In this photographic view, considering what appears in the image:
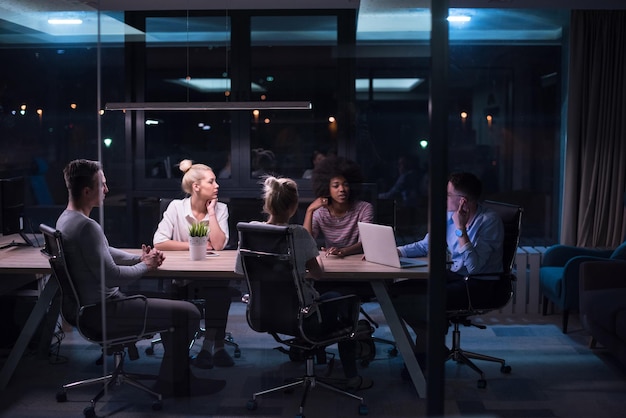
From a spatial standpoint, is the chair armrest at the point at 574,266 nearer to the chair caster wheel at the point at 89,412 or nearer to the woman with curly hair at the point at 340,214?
the woman with curly hair at the point at 340,214

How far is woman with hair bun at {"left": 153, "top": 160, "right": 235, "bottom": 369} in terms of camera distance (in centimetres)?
430

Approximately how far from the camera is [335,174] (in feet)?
15.1

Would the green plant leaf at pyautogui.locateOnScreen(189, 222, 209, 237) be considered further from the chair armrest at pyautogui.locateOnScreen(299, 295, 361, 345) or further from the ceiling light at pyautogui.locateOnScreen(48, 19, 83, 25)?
the ceiling light at pyautogui.locateOnScreen(48, 19, 83, 25)

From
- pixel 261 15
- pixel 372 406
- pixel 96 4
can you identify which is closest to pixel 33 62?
pixel 96 4

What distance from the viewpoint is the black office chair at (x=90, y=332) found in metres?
3.94

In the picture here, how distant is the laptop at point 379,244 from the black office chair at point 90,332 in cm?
121

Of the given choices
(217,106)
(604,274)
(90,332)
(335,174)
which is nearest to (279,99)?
(217,106)

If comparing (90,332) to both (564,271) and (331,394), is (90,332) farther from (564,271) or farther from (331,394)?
(564,271)

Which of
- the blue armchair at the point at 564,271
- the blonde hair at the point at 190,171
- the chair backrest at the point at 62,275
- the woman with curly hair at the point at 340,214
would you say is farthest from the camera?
the blue armchair at the point at 564,271

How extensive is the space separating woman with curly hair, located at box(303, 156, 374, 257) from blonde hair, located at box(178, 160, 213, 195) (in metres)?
0.74

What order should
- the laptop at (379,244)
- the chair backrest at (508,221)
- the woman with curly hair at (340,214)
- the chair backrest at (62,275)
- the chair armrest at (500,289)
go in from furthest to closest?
the chair backrest at (508,221) < the chair armrest at (500,289) < the woman with curly hair at (340,214) < the laptop at (379,244) < the chair backrest at (62,275)

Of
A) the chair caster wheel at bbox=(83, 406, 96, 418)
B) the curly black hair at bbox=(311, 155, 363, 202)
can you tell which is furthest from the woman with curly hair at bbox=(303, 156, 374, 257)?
the chair caster wheel at bbox=(83, 406, 96, 418)

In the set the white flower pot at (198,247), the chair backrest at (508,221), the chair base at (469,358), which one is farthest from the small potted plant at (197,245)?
the chair backrest at (508,221)

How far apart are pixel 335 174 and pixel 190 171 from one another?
909 millimetres
